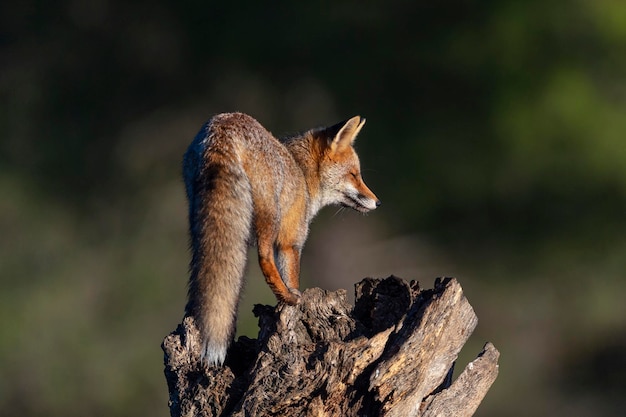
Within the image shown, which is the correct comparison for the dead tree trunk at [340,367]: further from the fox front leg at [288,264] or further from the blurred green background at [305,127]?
the blurred green background at [305,127]

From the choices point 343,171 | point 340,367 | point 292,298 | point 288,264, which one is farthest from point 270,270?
point 343,171

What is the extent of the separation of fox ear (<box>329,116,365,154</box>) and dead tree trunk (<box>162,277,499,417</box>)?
1.78 m

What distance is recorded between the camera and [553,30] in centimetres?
1315

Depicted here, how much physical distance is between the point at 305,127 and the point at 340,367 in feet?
30.6

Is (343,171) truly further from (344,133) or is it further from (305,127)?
(305,127)

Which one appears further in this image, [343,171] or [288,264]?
[343,171]

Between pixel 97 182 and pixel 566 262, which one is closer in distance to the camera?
pixel 566 262

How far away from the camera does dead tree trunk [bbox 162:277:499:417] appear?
13.7 ft

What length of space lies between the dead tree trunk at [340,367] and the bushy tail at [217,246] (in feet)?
0.31

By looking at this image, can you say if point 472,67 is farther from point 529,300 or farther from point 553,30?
point 529,300

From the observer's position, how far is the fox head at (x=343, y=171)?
20.7ft

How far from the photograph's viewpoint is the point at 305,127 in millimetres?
13375

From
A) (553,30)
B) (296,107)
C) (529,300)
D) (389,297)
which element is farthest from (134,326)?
(389,297)

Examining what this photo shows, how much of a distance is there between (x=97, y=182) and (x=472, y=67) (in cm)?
542
